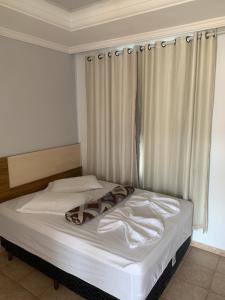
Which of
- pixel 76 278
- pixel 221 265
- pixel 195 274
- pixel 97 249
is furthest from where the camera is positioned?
pixel 221 265

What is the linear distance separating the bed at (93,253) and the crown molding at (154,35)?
1740mm

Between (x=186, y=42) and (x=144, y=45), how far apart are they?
48 centimetres

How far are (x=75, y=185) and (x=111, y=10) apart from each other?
1861mm

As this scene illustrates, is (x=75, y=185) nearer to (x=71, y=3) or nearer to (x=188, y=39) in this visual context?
(x=71, y=3)

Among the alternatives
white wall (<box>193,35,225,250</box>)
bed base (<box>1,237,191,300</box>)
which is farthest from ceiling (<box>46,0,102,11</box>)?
bed base (<box>1,237,191,300</box>)

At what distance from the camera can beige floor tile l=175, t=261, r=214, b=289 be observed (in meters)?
2.10

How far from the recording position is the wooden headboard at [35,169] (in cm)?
251

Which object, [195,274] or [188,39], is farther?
[188,39]

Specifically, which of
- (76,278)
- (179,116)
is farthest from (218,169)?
(76,278)

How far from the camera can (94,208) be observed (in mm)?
2135

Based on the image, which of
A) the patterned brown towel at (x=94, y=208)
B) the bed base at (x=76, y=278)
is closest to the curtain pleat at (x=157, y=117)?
the patterned brown towel at (x=94, y=208)

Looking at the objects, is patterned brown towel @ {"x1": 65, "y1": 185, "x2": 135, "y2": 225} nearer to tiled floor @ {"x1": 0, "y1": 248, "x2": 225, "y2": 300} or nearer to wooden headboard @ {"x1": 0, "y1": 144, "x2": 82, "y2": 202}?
tiled floor @ {"x1": 0, "y1": 248, "x2": 225, "y2": 300}

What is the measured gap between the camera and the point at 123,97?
9.33ft

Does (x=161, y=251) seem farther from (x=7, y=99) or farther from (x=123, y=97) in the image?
(x=7, y=99)
